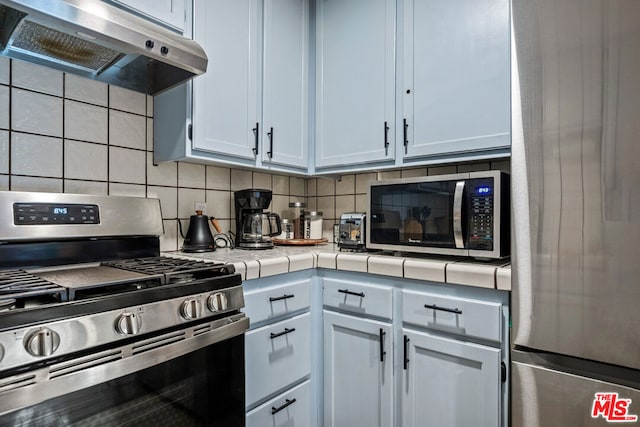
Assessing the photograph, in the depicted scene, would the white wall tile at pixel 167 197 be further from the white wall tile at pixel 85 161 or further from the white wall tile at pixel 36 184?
the white wall tile at pixel 36 184

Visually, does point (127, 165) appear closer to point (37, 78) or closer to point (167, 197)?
point (167, 197)

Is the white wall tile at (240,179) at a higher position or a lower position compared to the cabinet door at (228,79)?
lower

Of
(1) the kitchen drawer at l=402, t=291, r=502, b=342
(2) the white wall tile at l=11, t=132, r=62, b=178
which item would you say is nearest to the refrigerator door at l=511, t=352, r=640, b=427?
(1) the kitchen drawer at l=402, t=291, r=502, b=342

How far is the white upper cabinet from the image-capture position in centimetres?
123

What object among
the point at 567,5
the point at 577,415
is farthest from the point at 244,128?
the point at 577,415

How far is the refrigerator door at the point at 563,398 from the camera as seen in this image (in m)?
0.81

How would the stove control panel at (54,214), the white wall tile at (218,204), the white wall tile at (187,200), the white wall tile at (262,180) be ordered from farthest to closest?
the white wall tile at (262,180)
the white wall tile at (218,204)
the white wall tile at (187,200)
the stove control panel at (54,214)

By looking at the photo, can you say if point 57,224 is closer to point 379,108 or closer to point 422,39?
point 379,108

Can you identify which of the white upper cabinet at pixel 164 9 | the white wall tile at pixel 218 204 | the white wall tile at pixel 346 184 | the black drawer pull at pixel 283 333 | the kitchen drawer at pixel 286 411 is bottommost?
the kitchen drawer at pixel 286 411

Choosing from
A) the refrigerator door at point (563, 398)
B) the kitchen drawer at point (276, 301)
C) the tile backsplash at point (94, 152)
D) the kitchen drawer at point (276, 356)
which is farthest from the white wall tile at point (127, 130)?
the refrigerator door at point (563, 398)

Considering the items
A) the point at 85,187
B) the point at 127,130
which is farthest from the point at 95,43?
the point at 85,187

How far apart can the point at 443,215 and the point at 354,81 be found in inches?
32.5

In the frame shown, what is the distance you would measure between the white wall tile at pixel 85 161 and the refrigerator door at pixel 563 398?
1.55m

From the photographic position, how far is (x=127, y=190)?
145 centimetres
